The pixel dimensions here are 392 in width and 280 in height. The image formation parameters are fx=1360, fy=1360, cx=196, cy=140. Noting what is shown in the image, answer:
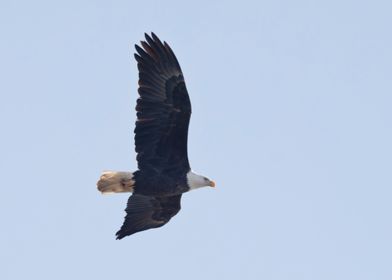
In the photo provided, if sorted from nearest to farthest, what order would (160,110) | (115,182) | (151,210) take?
1. (160,110)
2. (115,182)
3. (151,210)

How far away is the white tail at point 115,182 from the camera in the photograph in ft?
78.2

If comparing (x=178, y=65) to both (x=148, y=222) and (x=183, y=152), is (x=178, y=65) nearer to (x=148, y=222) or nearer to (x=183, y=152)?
(x=183, y=152)

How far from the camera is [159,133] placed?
2380 centimetres

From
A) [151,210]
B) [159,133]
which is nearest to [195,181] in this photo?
[159,133]

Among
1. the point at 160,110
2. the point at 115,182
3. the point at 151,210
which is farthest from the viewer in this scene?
the point at 151,210

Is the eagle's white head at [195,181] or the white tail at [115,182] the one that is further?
the eagle's white head at [195,181]

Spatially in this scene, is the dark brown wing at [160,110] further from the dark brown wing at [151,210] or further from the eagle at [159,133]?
the dark brown wing at [151,210]

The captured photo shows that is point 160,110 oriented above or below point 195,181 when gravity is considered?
above

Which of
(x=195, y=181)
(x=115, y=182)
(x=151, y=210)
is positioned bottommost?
(x=151, y=210)

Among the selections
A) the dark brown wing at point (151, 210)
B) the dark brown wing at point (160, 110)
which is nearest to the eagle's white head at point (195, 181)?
the dark brown wing at point (160, 110)

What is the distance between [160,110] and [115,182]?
4.98ft

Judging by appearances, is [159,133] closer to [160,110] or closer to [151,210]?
[160,110]

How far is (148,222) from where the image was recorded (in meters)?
24.9

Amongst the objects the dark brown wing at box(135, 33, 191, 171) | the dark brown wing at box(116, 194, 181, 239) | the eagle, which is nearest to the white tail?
the eagle
